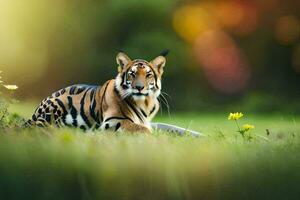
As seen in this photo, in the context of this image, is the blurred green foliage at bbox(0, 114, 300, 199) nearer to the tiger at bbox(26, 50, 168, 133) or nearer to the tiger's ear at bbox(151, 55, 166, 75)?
the tiger at bbox(26, 50, 168, 133)

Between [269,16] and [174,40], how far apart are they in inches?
74.9

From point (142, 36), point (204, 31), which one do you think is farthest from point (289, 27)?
point (142, 36)

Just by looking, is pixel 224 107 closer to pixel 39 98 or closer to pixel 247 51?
pixel 247 51

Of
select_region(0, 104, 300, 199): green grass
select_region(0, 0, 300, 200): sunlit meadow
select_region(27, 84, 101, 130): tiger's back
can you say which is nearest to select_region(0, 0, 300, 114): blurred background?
select_region(0, 0, 300, 200): sunlit meadow

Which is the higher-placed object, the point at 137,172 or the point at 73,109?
the point at 73,109

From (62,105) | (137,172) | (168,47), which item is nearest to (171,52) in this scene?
(168,47)

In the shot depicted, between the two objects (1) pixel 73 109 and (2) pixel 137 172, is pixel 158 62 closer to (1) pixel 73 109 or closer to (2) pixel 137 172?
(1) pixel 73 109

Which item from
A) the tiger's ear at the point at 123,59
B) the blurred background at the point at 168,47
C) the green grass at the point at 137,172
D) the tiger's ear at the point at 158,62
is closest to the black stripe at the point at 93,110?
the tiger's ear at the point at 123,59

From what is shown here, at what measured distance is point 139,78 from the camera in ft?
18.8

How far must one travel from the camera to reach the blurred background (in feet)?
42.0

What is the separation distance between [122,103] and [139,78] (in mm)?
299

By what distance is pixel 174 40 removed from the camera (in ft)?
43.8

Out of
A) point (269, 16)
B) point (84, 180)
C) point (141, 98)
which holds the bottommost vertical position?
point (84, 180)

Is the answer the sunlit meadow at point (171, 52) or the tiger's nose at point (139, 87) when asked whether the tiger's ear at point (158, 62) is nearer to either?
the tiger's nose at point (139, 87)
